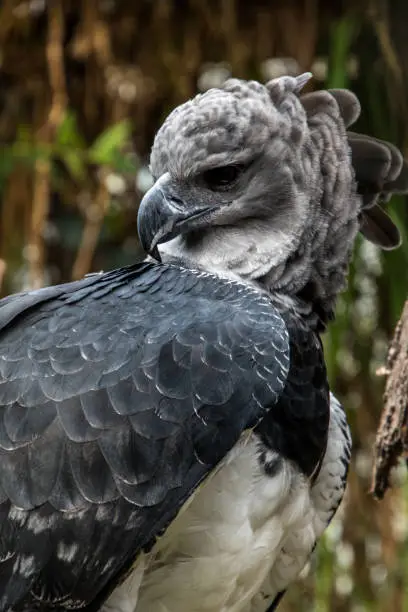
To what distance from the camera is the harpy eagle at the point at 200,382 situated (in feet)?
6.23

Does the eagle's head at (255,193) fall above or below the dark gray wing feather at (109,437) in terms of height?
above

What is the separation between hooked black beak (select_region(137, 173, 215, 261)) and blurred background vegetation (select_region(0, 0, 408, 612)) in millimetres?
1186

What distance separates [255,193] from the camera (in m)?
2.26

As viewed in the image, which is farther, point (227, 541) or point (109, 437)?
point (227, 541)

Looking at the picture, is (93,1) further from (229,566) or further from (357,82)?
(229,566)

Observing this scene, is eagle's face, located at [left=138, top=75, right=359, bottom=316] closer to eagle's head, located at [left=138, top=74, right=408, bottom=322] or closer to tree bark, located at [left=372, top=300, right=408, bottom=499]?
eagle's head, located at [left=138, top=74, right=408, bottom=322]

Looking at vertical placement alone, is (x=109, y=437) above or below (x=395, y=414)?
above

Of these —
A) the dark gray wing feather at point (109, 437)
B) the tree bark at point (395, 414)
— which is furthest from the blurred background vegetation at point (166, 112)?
the dark gray wing feather at point (109, 437)

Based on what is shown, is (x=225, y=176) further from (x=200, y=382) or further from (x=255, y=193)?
(x=200, y=382)

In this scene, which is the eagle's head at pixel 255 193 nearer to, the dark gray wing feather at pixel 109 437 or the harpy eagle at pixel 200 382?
the harpy eagle at pixel 200 382

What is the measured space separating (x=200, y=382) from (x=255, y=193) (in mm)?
511

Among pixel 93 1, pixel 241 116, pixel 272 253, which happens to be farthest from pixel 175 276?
pixel 93 1

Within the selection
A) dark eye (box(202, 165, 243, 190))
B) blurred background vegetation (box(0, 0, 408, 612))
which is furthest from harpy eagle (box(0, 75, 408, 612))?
blurred background vegetation (box(0, 0, 408, 612))

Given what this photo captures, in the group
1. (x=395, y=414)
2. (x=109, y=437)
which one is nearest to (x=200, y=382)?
(x=109, y=437)
